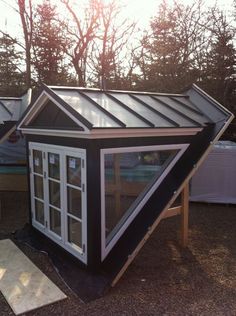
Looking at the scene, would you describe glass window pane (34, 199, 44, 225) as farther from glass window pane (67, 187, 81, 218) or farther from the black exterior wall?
the black exterior wall

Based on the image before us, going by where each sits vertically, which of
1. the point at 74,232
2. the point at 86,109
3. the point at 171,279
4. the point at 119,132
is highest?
the point at 86,109

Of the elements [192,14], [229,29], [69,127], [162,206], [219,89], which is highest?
[192,14]

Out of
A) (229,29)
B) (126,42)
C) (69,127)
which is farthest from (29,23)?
(69,127)

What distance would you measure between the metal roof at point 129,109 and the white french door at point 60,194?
0.54m

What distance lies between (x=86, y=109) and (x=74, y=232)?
1.77 meters

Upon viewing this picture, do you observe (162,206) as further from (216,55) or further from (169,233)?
(216,55)

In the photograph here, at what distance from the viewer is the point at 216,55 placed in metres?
12.0

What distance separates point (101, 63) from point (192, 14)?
446 cm

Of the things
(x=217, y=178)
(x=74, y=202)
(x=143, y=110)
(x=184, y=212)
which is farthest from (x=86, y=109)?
(x=217, y=178)

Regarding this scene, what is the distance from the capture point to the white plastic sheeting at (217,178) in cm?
776

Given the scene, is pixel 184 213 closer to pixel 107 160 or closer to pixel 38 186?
pixel 107 160

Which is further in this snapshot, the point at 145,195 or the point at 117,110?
the point at 145,195

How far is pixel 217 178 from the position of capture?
7.88 m

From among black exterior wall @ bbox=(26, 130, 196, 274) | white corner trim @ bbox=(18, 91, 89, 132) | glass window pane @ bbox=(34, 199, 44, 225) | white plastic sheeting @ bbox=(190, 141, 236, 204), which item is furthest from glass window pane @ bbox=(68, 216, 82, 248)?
white plastic sheeting @ bbox=(190, 141, 236, 204)
